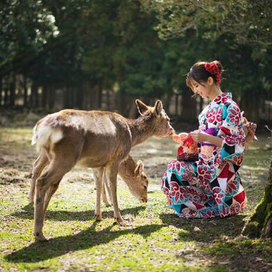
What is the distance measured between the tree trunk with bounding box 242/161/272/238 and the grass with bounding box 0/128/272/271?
0.36ft

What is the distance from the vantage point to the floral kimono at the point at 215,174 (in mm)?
6258

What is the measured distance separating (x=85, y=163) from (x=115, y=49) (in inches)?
624

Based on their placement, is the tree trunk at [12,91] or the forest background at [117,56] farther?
the tree trunk at [12,91]

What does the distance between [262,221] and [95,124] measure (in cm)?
209

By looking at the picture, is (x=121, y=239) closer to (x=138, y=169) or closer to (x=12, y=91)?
(x=138, y=169)

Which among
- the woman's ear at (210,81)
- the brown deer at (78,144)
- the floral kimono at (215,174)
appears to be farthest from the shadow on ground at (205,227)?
the woman's ear at (210,81)

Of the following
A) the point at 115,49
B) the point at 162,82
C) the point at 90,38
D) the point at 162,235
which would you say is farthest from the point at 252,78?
the point at 162,235

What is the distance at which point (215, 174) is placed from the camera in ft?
21.1

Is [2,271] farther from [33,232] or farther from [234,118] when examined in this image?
[234,118]

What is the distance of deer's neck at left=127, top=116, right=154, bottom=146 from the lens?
7207 mm

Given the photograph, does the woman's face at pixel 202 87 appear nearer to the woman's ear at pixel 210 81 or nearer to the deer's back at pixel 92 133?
the woman's ear at pixel 210 81

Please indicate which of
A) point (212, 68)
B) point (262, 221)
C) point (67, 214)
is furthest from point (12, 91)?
point (262, 221)

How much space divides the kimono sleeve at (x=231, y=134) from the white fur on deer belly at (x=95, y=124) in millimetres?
1281

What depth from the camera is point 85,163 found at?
6.06 meters
